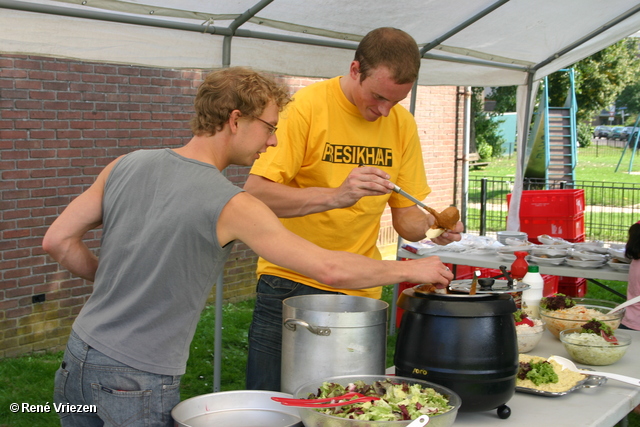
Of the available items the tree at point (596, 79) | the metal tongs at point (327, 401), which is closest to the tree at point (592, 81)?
the tree at point (596, 79)

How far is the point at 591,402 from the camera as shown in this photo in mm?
2072

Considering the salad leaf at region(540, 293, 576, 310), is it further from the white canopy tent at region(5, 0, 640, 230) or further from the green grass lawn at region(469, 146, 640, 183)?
the green grass lawn at region(469, 146, 640, 183)

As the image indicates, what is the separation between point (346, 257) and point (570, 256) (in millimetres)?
3695

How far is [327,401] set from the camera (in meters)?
1.64

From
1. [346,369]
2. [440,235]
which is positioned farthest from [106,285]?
[440,235]

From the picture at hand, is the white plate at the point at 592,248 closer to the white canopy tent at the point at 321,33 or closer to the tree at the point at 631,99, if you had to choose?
the white canopy tent at the point at 321,33

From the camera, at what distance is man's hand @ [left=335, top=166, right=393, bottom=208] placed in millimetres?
2209

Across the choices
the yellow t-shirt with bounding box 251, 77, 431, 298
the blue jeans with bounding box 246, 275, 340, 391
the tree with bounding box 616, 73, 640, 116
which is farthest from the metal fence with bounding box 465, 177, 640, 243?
the tree with bounding box 616, 73, 640, 116

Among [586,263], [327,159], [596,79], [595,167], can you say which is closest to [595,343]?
[327,159]

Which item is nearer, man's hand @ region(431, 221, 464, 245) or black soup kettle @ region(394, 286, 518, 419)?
black soup kettle @ region(394, 286, 518, 419)

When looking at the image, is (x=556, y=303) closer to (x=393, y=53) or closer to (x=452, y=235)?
(x=452, y=235)

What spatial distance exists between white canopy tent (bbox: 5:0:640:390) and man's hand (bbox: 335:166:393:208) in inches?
57.1

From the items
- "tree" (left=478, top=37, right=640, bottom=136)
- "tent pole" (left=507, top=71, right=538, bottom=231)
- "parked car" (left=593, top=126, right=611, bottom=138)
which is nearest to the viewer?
"tent pole" (left=507, top=71, right=538, bottom=231)

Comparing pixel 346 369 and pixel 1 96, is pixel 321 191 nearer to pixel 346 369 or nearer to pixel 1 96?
pixel 346 369
